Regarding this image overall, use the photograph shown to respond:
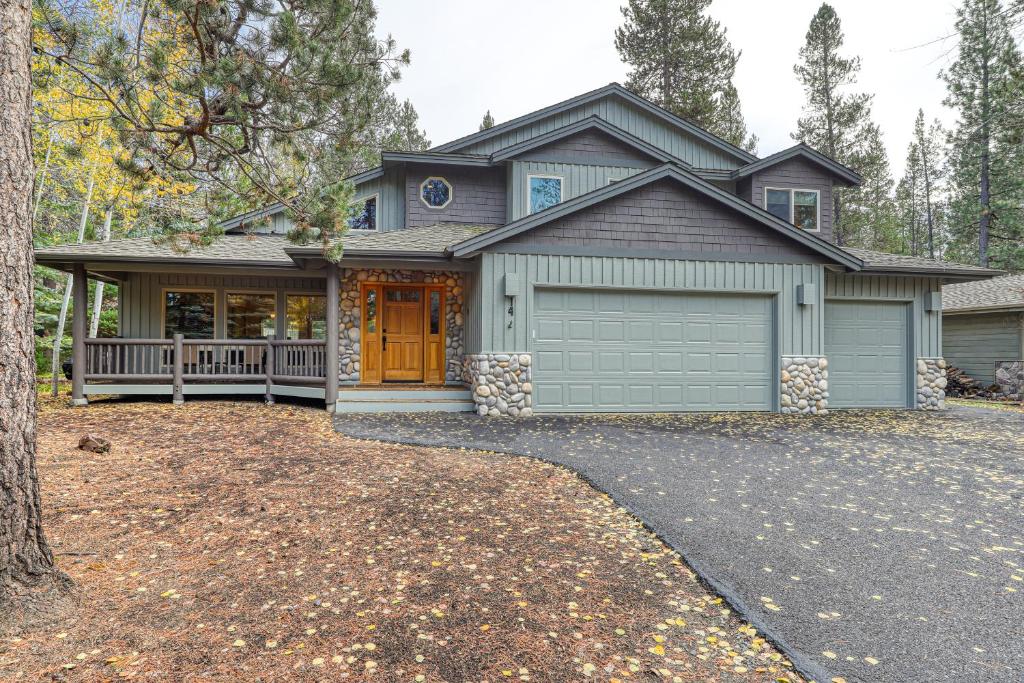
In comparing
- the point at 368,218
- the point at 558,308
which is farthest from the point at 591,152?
the point at 368,218

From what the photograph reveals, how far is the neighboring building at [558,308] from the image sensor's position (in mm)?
9312

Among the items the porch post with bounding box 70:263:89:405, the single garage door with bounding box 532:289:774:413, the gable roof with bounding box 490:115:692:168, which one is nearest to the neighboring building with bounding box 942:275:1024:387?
the single garage door with bounding box 532:289:774:413

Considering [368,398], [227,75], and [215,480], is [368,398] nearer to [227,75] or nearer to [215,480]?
[215,480]

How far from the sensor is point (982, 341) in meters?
15.5

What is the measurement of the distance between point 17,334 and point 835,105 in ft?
96.6

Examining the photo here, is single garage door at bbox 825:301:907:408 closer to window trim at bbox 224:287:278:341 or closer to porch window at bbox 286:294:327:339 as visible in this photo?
porch window at bbox 286:294:327:339

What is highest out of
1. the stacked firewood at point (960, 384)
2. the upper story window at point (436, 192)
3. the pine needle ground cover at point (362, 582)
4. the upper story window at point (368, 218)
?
the upper story window at point (436, 192)

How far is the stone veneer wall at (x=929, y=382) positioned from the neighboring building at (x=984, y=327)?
226 inches

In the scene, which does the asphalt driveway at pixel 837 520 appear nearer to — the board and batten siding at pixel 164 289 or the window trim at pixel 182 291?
the board and batten siding at pixel 164 289

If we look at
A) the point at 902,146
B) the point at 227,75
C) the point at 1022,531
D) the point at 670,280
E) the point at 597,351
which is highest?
the point at 902,146

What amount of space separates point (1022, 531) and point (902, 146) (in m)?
34.6

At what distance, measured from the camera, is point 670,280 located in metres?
9.55

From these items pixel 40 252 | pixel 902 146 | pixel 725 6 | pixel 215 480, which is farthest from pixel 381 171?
pixel 902 146

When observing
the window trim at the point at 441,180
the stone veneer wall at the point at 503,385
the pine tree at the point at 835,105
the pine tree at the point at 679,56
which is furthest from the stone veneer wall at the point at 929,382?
the pine tree at the point at 835,105
